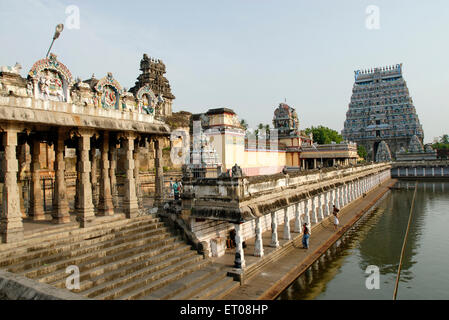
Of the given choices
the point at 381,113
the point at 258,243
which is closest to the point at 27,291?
the point at 258,243

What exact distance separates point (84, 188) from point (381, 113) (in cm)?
10001

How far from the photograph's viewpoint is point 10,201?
10008 mm

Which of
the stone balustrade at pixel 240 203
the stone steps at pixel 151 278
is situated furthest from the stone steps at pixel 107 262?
the stone balustrade at pixel 240 203

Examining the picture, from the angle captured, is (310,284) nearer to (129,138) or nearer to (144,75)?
(129,138)

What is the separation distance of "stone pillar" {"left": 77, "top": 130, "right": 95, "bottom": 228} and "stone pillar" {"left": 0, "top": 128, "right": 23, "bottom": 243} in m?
2.28

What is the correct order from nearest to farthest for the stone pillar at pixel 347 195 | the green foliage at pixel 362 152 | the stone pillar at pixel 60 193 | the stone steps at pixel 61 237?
the stone steps at pixel 61 237 < the stone pillar at pixel 60 193 < the stone pillar at pixel 347 195 < the green foliage at pixel 362 152

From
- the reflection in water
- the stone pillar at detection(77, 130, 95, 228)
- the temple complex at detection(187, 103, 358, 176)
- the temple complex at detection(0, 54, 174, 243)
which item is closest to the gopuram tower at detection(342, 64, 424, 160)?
the temple complex at detection(187, 103, 358, 176)

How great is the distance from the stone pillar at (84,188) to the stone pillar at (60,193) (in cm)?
79

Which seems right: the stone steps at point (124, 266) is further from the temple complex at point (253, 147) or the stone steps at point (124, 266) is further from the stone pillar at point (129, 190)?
the temple complex at point (253, 147)

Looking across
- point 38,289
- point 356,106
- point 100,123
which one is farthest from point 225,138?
point 356,106

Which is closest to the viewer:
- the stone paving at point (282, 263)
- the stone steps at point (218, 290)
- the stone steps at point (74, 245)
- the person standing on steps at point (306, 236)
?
the stone steps at point (74, 245)

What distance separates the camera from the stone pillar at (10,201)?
32.1ft

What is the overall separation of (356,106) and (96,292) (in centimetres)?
10649

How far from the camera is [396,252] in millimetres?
16906
